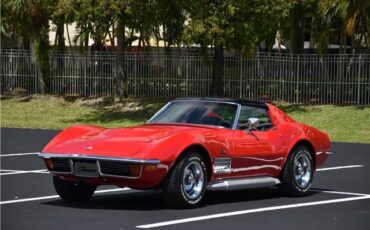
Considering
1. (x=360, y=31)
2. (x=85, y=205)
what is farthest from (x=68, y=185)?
(x=360, y=31)

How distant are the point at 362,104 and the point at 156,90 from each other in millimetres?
8846

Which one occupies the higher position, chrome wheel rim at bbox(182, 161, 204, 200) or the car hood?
the car hood

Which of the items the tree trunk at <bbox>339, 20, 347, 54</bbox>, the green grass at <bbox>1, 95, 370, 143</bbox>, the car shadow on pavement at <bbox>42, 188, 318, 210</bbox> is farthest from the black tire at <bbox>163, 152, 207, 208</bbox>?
the tree trunk at <bbox>339, 20, 347, 54</bbox>

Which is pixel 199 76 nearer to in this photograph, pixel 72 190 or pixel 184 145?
pixel 72 190

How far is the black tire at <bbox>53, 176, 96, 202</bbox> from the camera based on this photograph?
11.1 meters

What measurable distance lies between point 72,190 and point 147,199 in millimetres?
1037

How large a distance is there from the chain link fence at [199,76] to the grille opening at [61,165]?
21.9 meters

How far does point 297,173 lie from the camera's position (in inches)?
484

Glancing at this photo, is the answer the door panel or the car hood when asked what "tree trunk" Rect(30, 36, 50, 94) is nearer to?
the door panel

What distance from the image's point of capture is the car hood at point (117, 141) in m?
10.3

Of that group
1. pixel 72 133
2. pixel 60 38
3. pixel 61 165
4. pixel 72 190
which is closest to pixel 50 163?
pixel 61 165

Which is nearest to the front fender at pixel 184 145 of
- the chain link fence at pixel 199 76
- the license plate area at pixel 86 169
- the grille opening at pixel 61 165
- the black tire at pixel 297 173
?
the license plate area at pixel 86 169

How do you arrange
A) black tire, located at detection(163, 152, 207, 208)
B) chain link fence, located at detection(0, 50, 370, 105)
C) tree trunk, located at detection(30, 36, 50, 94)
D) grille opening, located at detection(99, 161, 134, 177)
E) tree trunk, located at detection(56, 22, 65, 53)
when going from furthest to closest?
tree trunk, located at detection(56, 22, 65, 53) → tree trunk, located at detection(30, 36, 50, 94) → chain link fence, located at detection(0, 50, 370, 105) → black tire, located at detection(163, 152, 207, 208) → grille opening, located at detection(99, 161, 134, 177)

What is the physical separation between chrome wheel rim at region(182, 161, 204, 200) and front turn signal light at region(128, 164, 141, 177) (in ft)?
2.09
